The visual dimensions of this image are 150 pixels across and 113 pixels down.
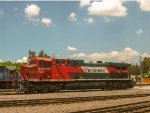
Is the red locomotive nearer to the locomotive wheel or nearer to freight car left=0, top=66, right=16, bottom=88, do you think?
the locomotive wheel

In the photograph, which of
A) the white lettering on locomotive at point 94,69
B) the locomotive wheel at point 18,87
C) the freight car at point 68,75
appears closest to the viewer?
the locomotive wheel at point 18,87

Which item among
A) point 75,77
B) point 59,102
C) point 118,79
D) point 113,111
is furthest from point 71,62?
point 113,111

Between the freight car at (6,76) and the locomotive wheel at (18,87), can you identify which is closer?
the locomotive wheel at (18,87)

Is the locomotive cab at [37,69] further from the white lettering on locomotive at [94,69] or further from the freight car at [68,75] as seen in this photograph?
the white lettering on locomotive at [94,69]

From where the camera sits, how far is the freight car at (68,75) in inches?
1205

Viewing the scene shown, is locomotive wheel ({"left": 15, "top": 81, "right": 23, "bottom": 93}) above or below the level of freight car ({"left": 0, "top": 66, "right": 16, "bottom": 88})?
below

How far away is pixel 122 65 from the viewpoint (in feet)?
129

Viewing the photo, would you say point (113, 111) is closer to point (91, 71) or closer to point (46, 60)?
point (46, 60)

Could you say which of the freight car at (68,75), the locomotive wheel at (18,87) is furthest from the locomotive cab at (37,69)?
the locomotive wheel at (18,87)

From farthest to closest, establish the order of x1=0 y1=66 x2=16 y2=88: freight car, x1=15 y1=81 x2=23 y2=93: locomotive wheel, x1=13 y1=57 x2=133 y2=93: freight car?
x1=0 y1=66 x2=16 y2=88: freight car
x1=13 y1=57 x2=133 y2=93: freight car
x1=15 y1=81 x2=23 y2=93: locomotive wheel

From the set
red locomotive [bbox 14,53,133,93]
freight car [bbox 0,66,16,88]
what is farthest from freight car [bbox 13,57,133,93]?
freight car [bbox 0,66,16,88]

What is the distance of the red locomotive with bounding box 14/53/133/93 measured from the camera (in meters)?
30.6

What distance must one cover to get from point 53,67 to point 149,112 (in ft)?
56.7

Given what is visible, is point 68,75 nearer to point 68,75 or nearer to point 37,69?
point 68,75
